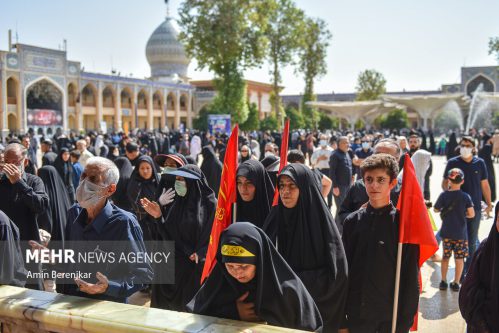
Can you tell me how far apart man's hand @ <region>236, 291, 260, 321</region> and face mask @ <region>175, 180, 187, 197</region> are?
1.46m

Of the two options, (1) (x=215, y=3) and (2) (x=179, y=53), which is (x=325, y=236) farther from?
(2) (x=179, y=53)

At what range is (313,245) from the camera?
2758mm

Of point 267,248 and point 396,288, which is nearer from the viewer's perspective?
point 267,248

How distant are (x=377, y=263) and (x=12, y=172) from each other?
276 centimetres

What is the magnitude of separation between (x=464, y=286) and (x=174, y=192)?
2.15m

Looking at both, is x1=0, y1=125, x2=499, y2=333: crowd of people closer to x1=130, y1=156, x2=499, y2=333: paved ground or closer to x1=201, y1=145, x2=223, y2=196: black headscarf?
x1=130, y1=156, x2=499, y2=333: paved ground

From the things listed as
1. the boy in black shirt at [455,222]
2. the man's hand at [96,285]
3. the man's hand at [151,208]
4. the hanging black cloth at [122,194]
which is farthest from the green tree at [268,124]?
the man's hand at [96,285]

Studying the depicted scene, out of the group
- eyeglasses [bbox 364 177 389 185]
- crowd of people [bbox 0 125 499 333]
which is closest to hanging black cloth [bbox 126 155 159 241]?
crowd of people [bbox 0 125 499 333]

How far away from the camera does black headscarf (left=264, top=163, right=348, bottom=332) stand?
266cm

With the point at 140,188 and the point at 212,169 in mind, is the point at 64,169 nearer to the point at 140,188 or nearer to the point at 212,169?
the point at 212,169

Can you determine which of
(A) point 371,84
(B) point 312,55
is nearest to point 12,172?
(B) point 312,55

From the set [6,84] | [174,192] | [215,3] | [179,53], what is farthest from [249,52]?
[179,53]

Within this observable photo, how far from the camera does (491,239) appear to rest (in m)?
2.27

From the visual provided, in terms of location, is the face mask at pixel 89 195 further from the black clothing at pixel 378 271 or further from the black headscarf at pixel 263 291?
the black clothing at pixel 378 271
